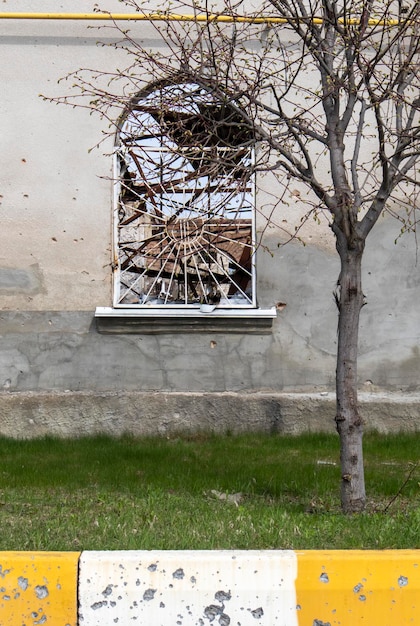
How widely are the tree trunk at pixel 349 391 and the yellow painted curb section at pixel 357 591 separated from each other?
57.7 inches

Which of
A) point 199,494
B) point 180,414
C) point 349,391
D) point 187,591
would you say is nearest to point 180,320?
point 180,414

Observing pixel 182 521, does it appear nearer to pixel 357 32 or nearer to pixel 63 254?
pixel 357 32

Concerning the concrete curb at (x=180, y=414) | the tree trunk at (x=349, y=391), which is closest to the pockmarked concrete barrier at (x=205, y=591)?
the tree trunk at (x=349, y=391)

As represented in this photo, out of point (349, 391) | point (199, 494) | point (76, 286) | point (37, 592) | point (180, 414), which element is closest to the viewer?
point (37, 592)

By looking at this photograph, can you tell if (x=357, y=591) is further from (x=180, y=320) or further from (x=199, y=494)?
(x=180, y=320)

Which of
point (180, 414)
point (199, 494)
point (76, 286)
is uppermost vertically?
point (76, 286)

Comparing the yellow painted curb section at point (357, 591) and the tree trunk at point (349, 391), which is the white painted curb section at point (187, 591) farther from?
the tree trunk at point (349, 391)

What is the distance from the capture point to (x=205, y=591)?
3764mm

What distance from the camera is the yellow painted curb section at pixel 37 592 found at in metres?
3.73

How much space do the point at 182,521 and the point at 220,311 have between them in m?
3.90

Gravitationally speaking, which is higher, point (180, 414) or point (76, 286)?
point (76, 286)

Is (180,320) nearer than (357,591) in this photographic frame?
No

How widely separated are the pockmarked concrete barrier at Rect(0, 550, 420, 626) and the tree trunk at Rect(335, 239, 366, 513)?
1476 mm

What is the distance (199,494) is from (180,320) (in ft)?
9.54
